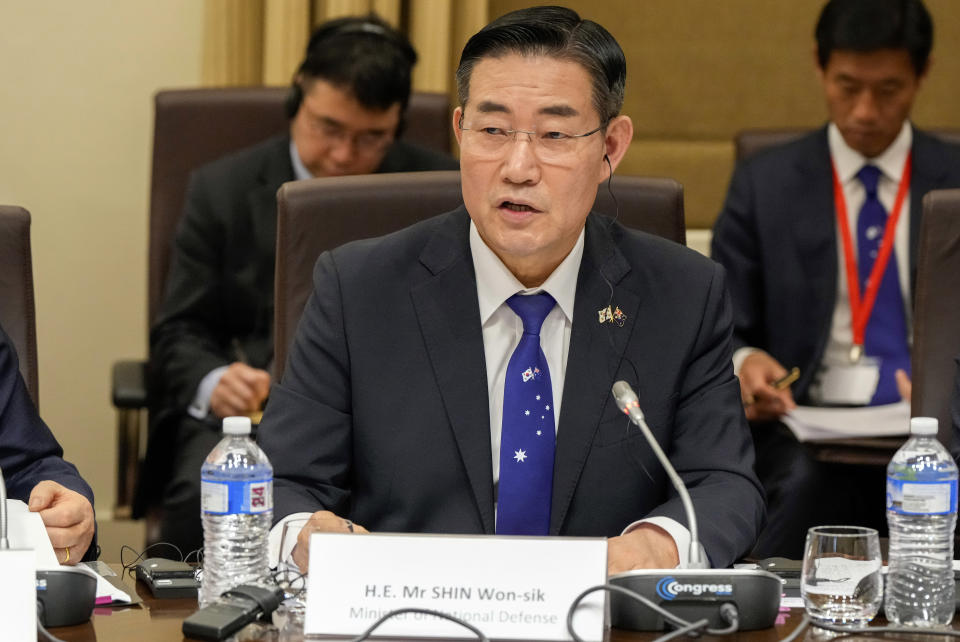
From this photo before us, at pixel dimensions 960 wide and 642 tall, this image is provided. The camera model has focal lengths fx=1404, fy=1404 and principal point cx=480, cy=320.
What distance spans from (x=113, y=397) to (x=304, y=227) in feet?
2.97

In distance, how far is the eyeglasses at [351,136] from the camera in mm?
3352

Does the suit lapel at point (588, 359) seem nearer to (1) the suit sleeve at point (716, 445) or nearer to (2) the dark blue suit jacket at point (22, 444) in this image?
(1) the suit sleeve at point (716, 445)

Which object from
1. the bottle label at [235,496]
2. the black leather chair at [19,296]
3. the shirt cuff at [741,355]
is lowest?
the shirt cuff at [741,355]

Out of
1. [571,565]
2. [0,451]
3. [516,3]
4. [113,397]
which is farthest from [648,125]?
[571,565]

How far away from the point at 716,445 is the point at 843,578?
0.46 metres

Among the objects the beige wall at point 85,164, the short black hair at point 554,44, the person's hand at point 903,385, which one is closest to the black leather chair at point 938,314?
the person's hand at point 903,385

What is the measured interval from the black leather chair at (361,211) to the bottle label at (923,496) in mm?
830

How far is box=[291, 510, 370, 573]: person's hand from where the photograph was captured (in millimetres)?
1707

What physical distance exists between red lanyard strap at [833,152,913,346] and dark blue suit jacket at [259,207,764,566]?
1.41 metres

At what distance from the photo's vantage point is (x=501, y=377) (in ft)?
6.78

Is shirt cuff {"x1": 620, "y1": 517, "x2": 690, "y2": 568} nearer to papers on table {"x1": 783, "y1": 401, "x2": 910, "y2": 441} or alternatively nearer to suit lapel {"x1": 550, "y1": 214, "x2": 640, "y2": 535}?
suit lapel {"x1": 550, "y1": 214, "x2": 640, "y2": 535}

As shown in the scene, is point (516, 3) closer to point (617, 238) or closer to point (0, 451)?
point (617, 238)

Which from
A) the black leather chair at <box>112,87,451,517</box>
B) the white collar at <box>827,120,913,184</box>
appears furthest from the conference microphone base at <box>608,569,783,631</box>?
the white collar at <box>827,120,913,184</box>

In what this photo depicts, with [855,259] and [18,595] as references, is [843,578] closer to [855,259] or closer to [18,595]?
[18,595]
